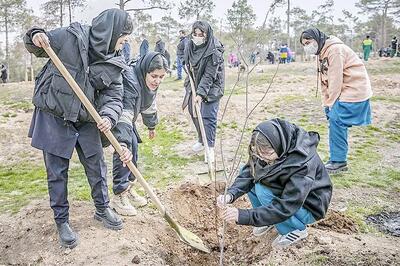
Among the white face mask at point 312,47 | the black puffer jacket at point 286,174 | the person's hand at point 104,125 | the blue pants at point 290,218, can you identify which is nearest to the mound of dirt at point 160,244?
the blue pants at point 290,218

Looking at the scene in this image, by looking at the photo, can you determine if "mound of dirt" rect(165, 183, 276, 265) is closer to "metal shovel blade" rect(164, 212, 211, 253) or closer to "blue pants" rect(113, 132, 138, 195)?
"metal shovel blade" rect(164, 212, 211, 253)

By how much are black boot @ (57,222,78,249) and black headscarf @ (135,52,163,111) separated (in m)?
1.40

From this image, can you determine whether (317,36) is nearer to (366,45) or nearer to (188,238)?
(188,238)

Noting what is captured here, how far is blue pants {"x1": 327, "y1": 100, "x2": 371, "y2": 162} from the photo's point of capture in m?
4.94

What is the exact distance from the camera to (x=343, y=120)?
4.96 m

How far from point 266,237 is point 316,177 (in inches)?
29.1

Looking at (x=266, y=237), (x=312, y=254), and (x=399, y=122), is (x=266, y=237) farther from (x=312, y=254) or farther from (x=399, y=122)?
(x=399, y=122)

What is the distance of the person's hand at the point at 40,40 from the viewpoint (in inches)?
107

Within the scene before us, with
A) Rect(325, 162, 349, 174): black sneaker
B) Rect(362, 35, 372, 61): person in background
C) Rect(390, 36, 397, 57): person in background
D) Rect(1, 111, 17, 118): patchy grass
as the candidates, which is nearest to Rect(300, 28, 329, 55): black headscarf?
Rect(325, 162, 349, 174): black sneaker

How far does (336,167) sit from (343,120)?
0.63m

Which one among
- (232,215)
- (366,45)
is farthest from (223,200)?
(366,45)

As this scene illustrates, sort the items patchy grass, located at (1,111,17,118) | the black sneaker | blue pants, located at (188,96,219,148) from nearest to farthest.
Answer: the black sneaker
blue pants, located at (188,96,219,148)
patchy grass, located at (1,111,17,118)

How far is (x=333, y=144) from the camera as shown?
16.7 feet

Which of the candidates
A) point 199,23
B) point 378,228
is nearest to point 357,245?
point 378,228
